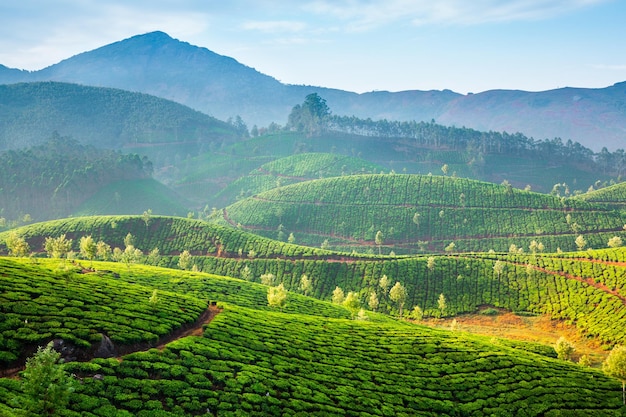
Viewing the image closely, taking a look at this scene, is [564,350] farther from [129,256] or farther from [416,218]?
[416,218]

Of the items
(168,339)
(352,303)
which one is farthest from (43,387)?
(352,303)

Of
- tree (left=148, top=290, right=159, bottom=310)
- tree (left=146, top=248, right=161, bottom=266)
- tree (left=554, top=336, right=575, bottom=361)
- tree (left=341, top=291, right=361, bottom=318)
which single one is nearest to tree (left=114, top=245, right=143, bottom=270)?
tree (left=146, top=248, right=161, bottom=266)

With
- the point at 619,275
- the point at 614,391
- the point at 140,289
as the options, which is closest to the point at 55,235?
the point at 140,289

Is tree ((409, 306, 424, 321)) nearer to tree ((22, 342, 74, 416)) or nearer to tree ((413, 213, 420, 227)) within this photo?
tree ((413, 213, 420, 227))

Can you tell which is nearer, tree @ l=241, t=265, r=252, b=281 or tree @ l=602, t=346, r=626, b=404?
tree @ l=602, t=346, r=626, b=404

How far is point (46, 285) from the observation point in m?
53.8

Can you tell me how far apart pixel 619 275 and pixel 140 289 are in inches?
4565

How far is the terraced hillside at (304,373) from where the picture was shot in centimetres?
3847

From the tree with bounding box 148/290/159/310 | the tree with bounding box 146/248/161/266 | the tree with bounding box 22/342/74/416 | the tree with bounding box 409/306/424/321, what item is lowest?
the tree with bounding box 409/306/424/321

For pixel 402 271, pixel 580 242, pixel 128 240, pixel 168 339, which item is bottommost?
pixel 402 271

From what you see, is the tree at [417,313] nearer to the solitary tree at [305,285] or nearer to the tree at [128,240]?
the solitary tree at [305,285]

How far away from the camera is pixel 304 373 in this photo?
50.5m

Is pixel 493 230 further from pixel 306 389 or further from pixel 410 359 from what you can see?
pixel 306 389

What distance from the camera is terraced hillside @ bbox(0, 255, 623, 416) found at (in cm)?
3847
